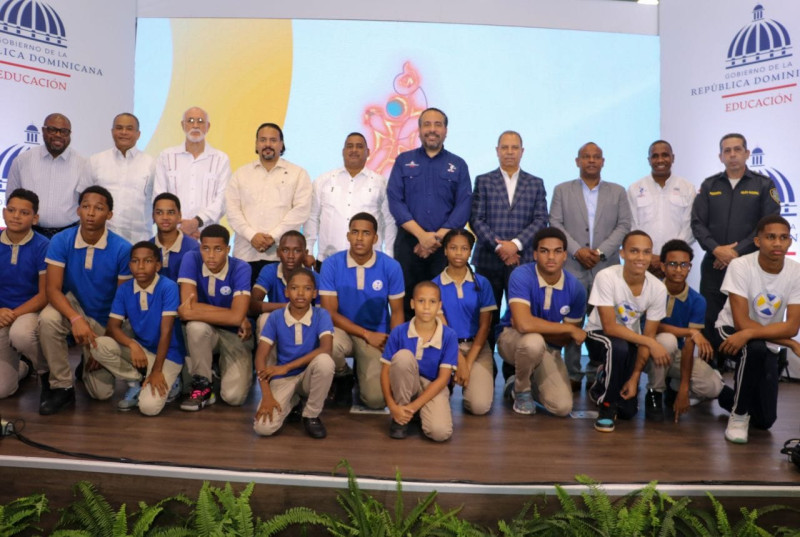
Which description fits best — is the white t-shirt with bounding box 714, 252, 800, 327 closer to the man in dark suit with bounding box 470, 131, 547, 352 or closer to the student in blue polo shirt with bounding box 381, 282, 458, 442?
the man in dark suit with bounding box 470, 131, 547, 352

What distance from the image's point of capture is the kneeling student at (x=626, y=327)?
3881 mm

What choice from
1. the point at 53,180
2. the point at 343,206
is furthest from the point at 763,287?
the point at 53,180

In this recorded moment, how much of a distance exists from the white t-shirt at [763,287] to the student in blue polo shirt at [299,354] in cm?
214

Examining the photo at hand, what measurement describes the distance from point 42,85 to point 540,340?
4.52 m

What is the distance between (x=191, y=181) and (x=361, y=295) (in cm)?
167

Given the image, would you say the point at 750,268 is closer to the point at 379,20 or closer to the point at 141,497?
the point at 141,497

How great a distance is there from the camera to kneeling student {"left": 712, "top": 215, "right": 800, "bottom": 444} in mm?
3660

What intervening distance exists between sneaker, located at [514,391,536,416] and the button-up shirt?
10.9ft

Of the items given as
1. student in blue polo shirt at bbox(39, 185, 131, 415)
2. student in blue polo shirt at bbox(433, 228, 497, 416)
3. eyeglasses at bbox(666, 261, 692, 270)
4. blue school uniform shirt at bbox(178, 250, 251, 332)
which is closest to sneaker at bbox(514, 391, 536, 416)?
student in blue polo shirt at bbox(433, 228, 497, 416)

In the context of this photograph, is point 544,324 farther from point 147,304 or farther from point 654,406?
point 147,304

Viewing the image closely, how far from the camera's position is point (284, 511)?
2.86 m

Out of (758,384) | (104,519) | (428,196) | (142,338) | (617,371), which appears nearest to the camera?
(104,519)

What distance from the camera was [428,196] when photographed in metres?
4.71

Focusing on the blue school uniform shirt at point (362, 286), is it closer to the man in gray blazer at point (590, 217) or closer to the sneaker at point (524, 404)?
the sneaker at point (524, 404)
